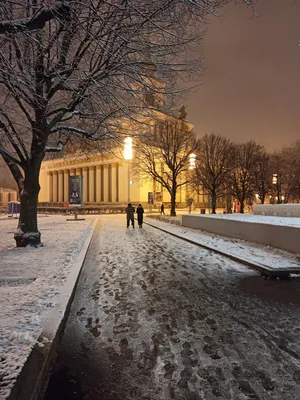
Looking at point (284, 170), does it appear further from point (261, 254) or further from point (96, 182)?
point (96, 182)

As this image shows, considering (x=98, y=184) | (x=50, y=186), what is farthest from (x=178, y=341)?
(x=50, y=186)

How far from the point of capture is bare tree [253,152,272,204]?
47.3 metres

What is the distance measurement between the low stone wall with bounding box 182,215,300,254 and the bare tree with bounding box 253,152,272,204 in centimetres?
2802

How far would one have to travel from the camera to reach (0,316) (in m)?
5.30

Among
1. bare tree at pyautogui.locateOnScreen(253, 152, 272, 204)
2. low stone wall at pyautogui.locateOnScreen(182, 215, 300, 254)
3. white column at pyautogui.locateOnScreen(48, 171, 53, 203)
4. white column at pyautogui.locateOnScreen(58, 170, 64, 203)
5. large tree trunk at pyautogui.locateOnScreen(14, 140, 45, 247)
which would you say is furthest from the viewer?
white column at pyautogui.locateOnScreen(48, 171, 53, 203)

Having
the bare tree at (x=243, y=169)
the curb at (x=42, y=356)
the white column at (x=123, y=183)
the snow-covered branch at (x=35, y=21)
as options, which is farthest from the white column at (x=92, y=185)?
the snow-covered branch at (x=35, y=21)

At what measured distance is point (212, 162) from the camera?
41594 millimetres

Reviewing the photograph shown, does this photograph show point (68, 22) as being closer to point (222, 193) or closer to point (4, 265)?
point (4, 265)

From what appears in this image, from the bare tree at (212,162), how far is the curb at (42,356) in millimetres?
35756

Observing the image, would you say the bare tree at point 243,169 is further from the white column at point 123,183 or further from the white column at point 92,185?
the white column at point 92,185

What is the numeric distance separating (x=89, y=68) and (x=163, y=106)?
3.15m

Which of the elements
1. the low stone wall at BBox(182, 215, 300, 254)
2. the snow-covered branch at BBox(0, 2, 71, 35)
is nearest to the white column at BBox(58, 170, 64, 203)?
the low stone wall at BBox(182, 215, 300, 254)

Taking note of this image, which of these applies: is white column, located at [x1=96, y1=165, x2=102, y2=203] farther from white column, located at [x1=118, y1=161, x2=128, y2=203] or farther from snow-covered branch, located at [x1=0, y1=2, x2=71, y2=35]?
snow-covered branch, located at [x1=0, y1=2, x2=71, y2=35]

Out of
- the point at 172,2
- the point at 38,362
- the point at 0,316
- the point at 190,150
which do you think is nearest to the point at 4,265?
the point at 0,316
